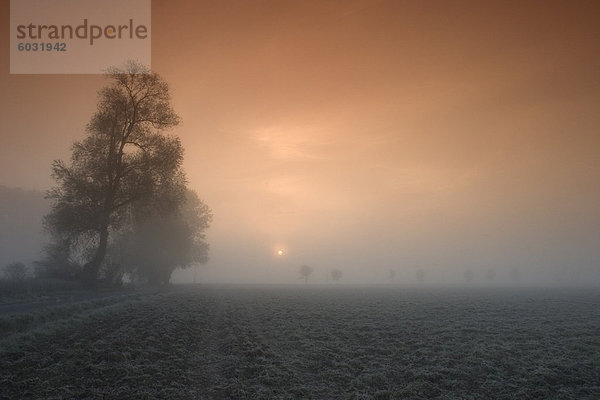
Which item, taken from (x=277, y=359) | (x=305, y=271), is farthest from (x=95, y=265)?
(x=305, y=271)

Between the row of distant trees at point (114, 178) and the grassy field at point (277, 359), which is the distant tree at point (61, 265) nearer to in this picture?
the row of distant trees at point (114, 178)

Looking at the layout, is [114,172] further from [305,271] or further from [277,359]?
[305,271]

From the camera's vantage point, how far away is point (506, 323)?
67.7 feet

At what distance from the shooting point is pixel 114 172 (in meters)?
29.4

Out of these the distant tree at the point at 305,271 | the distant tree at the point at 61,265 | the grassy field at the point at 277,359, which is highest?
the distant tree at the point at 61,265

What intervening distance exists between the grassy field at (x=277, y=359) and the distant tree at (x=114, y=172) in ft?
40.3

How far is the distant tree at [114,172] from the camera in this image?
2747cm

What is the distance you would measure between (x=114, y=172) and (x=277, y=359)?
82.9 ft

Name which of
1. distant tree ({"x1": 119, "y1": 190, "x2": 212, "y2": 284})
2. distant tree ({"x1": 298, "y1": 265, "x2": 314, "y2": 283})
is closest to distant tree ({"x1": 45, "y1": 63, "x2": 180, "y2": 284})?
distant tree ({"x1": 119, "y1": 190, "x2": 212, "y2": 284})

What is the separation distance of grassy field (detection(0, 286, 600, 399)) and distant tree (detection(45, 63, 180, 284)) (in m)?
12.3

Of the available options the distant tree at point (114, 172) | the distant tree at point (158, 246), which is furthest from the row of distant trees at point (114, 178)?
the distant tree at point (158, 246)

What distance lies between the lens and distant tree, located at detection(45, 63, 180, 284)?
27.5 metres

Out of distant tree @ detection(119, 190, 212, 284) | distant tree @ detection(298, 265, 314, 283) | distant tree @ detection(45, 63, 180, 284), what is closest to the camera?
distant tree @ detection(45, 63, 180, 284)

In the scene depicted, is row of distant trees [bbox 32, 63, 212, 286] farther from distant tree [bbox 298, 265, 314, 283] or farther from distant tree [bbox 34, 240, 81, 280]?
distant tree [bbox 298, 265, 314, 283]
